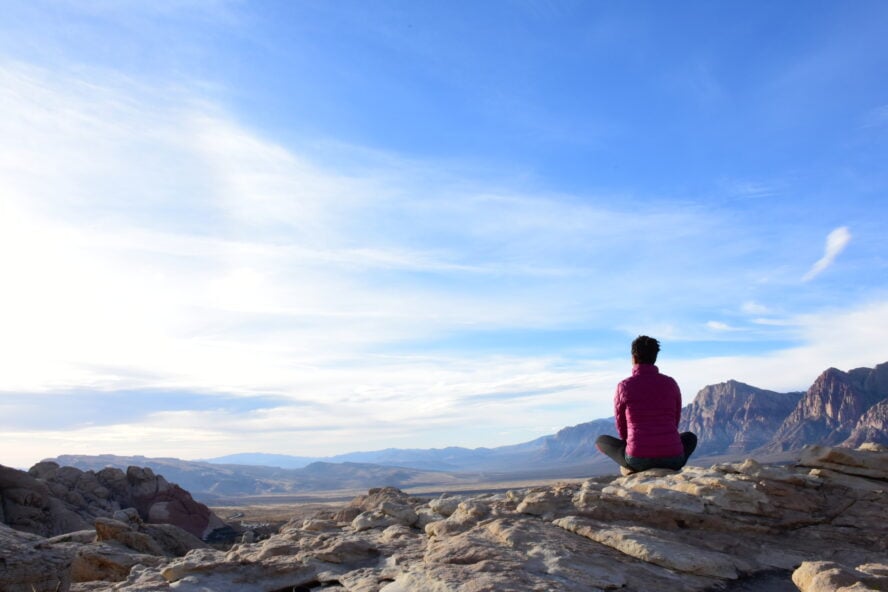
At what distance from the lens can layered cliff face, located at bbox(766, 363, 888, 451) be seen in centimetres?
17375

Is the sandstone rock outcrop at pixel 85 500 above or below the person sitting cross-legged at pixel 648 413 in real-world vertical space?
below

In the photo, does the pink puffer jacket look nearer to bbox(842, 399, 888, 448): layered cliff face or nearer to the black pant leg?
the black pant leg

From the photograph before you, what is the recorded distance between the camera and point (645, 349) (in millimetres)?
10477

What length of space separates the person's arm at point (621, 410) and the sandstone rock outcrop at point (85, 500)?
866 inches

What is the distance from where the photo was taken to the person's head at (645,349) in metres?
10.5

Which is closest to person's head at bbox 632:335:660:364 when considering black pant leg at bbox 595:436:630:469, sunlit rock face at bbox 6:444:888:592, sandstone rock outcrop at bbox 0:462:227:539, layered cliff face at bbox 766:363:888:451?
black pant leg at bbox 595:436:630:469

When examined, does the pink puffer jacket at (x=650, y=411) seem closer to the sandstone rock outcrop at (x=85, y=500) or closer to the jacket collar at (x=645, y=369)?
the jacket collar at (x=645, y=369)

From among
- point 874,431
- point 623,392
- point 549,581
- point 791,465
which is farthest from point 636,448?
point 874,431

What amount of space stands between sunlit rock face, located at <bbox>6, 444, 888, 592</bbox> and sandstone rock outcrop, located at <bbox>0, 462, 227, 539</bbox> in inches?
667

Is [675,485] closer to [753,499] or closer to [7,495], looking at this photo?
[753,499]

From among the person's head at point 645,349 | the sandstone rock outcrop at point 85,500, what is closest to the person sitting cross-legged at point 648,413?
the person's head at point 645,349

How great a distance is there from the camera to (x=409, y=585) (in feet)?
21.4

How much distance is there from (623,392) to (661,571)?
3534 millimetres

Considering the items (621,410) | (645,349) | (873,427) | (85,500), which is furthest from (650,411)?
(873,427)
